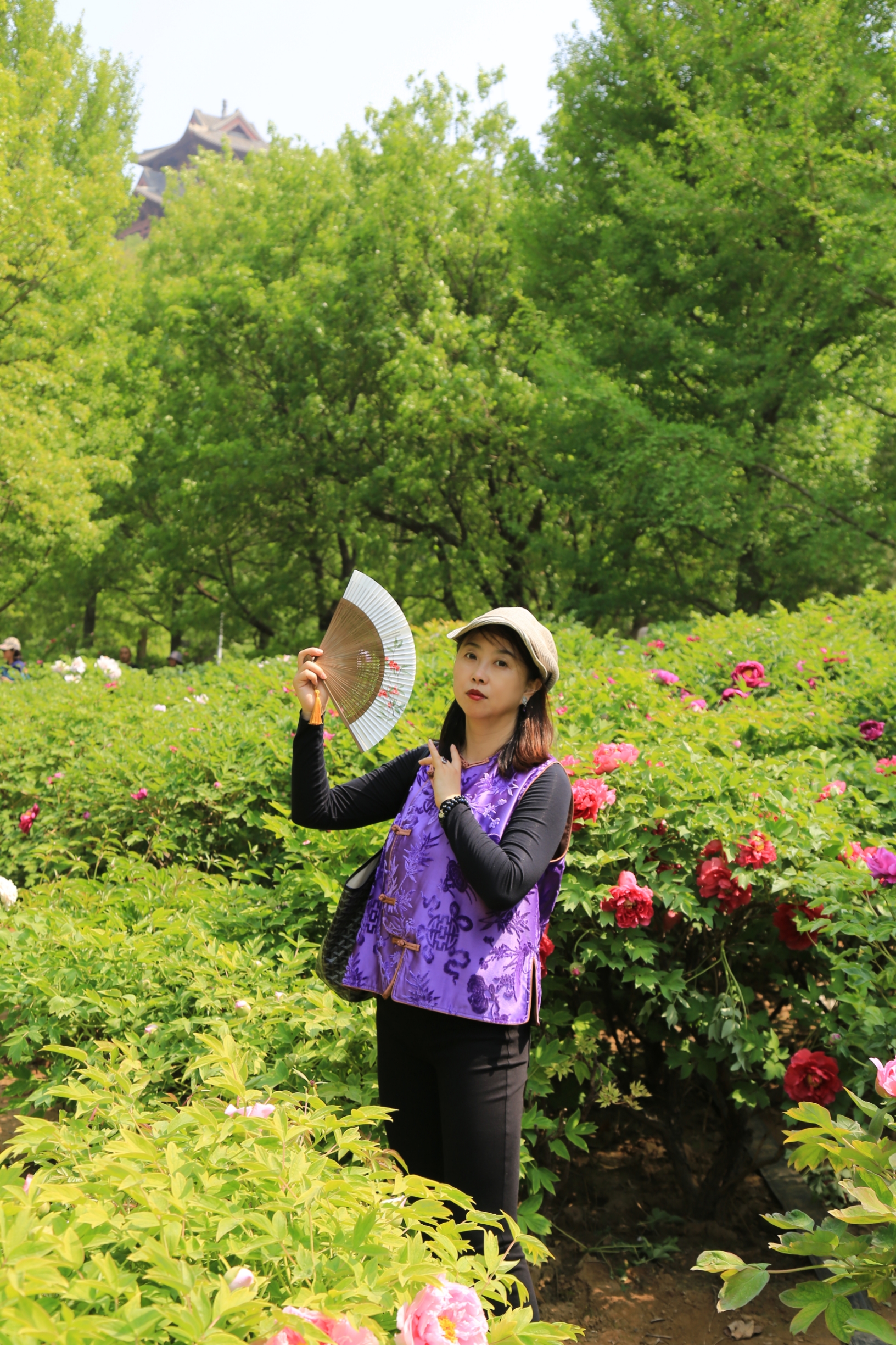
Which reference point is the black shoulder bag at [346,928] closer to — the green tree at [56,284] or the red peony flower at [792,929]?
the red peony flower at [792,929]

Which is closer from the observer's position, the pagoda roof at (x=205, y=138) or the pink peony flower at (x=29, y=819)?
the pink peony flower at (x=29, y=819)

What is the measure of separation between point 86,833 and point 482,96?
17.4 metres

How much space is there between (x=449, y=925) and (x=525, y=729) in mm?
468

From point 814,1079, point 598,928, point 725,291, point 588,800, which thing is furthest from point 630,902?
point 725,291

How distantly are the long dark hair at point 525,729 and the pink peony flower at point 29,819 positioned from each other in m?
3.54

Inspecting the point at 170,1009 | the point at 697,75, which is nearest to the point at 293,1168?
the point at 170,1009

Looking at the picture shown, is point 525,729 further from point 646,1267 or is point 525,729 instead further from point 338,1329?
point 646,1267

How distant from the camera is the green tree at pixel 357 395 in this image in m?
16.6

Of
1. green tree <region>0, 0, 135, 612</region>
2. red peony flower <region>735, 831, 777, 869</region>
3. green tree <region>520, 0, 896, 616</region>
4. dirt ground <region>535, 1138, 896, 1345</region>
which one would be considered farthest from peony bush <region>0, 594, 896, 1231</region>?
green tree <region>0, 0, 135, 612</region>

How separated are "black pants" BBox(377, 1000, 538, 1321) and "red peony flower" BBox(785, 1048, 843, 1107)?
3.38ft

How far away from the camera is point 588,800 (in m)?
3.02

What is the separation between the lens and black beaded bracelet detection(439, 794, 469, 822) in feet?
6.80

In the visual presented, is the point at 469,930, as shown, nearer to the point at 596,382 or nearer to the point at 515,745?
the point at 515,745

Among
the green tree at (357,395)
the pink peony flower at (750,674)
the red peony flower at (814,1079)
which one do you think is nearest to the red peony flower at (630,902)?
the red peony flower at (814,1079)
